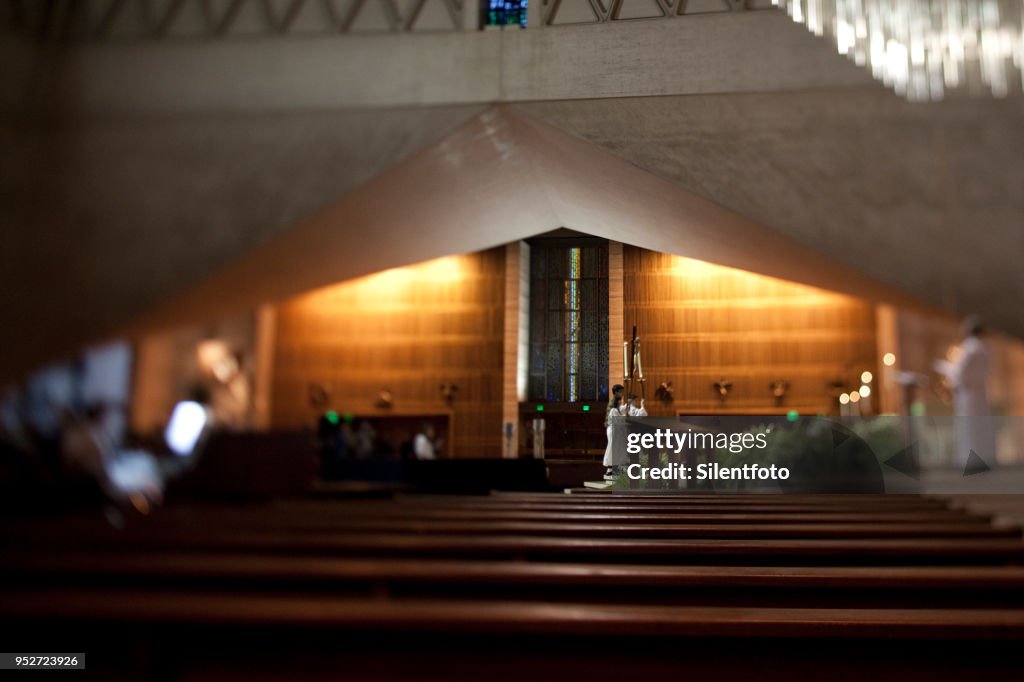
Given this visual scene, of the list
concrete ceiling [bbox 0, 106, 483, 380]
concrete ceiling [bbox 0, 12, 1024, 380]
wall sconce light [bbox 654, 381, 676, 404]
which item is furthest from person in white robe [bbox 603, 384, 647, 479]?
concrete ceiling [bbox 0, 106, 483, 380]

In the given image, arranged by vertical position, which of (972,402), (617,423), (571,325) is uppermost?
(571,325)

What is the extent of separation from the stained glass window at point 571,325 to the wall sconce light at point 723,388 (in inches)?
38.1

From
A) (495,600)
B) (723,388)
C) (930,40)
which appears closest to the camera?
(495,600)

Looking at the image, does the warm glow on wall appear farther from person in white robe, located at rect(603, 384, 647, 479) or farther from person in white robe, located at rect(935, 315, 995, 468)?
person in white robe, located at rect(935, 315, 995, 468)

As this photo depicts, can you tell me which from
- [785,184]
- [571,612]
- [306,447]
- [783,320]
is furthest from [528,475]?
[571,612]

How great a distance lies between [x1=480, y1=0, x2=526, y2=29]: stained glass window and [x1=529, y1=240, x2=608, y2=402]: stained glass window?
1605 millimetres

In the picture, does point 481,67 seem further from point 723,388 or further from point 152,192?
point 723,388

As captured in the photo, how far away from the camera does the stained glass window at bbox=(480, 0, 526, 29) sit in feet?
17.9

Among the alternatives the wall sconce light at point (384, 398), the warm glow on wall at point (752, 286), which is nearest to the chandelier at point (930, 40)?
the warm glow on wall at point (752, 286)

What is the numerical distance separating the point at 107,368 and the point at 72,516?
0.34m

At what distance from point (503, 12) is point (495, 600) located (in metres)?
4.82

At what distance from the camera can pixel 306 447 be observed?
245cm

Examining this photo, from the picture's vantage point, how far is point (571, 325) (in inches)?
167

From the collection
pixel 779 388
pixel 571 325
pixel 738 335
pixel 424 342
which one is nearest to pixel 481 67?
pixel 571 325
